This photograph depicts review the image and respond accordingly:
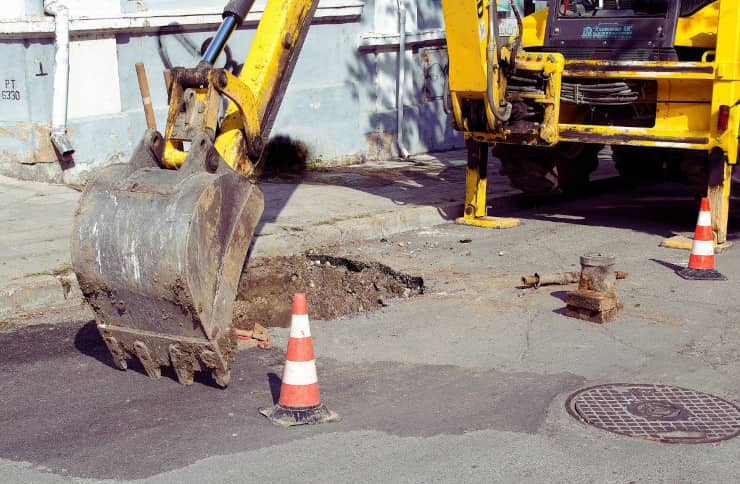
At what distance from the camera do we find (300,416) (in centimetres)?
518

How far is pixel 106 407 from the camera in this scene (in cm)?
541

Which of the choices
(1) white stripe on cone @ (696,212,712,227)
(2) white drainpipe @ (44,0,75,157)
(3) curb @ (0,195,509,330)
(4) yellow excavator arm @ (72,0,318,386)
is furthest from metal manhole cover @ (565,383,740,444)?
(2) white drainpipe @ (44,0,75,157)

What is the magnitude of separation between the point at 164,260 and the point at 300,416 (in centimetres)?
112

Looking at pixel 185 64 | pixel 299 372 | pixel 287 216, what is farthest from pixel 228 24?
pixel 185 64

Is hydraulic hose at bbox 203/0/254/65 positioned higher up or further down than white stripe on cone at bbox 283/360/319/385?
higher up

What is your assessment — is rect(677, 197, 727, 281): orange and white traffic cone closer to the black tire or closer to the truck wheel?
the black tire

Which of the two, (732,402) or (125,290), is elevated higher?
(125,290)

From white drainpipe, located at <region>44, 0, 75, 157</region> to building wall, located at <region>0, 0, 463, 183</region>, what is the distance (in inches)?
4.7

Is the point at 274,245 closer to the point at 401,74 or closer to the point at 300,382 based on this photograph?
the point at 300,382

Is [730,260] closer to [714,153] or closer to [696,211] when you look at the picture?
[714,153]

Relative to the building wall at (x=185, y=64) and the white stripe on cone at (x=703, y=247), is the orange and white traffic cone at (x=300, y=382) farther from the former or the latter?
the building wall at (x=185, y=64)

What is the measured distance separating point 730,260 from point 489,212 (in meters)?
3.18

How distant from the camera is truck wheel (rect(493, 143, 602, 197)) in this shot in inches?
433

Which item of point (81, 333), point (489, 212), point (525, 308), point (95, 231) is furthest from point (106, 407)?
point (489, 212)
